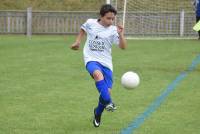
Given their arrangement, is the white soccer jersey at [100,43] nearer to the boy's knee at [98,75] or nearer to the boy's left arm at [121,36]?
the boy's left arm at [121,36]

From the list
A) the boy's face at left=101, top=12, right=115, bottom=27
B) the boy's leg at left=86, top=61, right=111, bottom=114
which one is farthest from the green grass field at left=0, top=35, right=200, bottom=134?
the boy's face at left=101, top=12, right=115, bottom=27

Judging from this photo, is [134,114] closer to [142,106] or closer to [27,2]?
[142,106]

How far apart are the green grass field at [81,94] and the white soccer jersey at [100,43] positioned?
0.97 m

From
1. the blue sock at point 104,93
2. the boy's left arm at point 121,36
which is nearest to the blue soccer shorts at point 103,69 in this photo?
the blue sock at point 104,93

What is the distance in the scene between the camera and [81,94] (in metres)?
12.0

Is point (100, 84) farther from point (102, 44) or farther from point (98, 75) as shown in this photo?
point (102, 44)

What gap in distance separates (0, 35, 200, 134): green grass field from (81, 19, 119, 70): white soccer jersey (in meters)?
0.97

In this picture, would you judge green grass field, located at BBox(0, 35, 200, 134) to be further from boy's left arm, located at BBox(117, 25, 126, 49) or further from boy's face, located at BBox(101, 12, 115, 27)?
boy's face, located at BBox(101, 12, 115, 27)

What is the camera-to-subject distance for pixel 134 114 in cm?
987

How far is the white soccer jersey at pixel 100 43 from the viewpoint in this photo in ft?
29.4

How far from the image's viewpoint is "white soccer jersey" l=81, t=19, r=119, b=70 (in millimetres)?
8961

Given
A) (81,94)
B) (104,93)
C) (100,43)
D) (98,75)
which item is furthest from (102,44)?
(81,94)

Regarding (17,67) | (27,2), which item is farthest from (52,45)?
(27,2)

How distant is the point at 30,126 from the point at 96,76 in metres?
1.19
